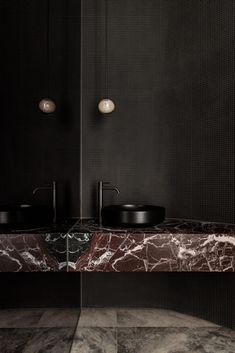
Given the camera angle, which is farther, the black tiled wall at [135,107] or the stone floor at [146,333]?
the black tiled wall at [135,107]

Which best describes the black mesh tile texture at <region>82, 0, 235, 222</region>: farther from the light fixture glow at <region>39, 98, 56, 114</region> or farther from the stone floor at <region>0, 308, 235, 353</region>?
the stone floor at <region>0, 308, 235, 353</region>

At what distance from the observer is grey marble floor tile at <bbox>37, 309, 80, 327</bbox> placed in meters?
1.92

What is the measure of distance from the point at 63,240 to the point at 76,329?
825mm

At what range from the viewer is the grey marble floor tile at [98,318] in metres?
2.48

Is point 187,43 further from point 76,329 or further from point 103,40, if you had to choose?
point 76,329

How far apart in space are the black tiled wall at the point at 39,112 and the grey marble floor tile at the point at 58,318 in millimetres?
777

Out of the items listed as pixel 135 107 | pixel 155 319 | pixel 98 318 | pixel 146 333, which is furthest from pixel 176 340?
pixel 135 107

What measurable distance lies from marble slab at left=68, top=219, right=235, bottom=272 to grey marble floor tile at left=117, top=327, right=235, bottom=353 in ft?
1.83

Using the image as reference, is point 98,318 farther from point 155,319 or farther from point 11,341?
point 11,341

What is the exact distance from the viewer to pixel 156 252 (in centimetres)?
203

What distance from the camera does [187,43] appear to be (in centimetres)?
268

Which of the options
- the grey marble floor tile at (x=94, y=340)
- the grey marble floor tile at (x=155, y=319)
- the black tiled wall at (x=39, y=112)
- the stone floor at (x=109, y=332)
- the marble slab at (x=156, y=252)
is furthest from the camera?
the grey marble floor tile at (x=155, y=319)

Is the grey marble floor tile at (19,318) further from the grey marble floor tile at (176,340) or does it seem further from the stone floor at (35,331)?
the grey marble floor tile at (176,340)

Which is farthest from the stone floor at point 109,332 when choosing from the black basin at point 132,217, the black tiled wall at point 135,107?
the black tiled wall at point 135,107
